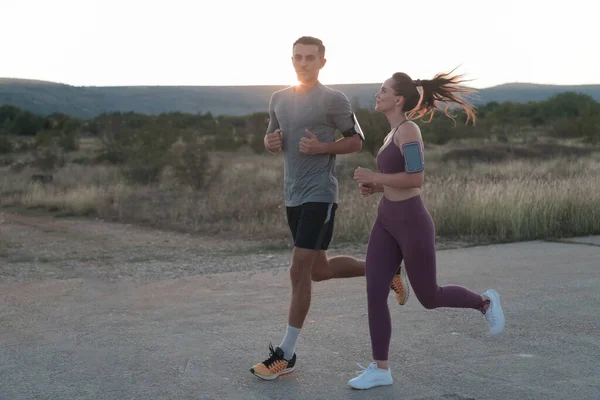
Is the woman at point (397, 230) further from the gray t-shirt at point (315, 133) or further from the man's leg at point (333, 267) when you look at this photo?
the man's leg at point (333, 267)

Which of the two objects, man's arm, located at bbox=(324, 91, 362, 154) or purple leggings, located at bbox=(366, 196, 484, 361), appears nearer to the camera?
purple leggings, located at bbox=(366, 196, 484, 361)

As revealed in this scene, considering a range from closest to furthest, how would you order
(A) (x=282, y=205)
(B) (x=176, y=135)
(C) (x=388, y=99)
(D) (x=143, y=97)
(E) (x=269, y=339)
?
(C) (x=388, y=99) → (E) (x=269, y=339) → (A) (x=282, y=205) → (B) (x=176, y=135) → (D) (x=143, y=97)

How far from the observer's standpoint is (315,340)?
5824mm

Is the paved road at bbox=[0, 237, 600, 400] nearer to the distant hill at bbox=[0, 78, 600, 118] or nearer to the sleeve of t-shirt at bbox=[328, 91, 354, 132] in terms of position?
the sleeve of t-shirt at bbox=[328, 91, 354, 132]

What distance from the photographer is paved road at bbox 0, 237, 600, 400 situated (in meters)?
4.76

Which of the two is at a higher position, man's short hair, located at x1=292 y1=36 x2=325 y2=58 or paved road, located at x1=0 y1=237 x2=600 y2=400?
man's short hair, located at x1=292 y1=36 x2=325 y2=58

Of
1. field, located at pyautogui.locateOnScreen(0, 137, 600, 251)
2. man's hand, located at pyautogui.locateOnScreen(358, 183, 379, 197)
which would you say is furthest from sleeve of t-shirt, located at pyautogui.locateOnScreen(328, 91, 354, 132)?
field, located at pyautogui.locateOnScreen(0, 137, 600, 251)

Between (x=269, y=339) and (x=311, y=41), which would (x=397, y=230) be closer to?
(x=311, y=41)

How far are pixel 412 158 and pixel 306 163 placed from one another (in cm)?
79

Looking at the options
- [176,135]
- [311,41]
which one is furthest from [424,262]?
[176,135]

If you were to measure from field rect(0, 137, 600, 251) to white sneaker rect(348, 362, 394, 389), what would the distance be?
6211mm

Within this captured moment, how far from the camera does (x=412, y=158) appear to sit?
457 cm

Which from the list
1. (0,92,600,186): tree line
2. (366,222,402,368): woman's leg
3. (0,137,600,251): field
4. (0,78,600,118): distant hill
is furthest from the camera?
(0,78,600,118): distant hill

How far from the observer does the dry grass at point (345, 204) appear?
1123 centimetres
